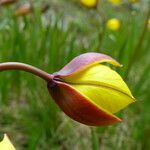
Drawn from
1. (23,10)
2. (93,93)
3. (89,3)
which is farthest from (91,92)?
(89,3)

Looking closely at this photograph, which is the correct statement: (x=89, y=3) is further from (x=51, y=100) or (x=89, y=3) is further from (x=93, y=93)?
(x=93, y=93)

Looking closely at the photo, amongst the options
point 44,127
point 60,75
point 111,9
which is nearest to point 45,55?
point 44,127

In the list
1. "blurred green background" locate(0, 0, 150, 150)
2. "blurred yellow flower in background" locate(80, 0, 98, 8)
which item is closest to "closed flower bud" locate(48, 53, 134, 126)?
"blurred green background" locate(0, 0, 150, 150)

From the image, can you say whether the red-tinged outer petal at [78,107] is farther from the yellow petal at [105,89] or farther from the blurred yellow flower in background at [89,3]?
the blurred yellow flower in background at [89,3]

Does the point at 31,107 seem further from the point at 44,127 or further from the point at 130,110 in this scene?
the point at 130,110

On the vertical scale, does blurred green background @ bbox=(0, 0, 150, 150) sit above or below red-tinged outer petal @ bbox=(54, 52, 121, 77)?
below

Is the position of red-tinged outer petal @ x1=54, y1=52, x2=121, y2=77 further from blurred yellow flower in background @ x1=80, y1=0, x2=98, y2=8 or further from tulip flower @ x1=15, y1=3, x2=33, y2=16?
blurred yellow flower in background @ x1=80, y1=0, x2=98, y2=8
